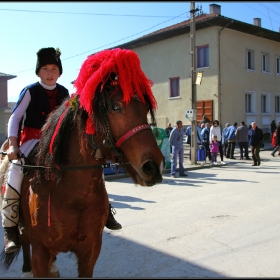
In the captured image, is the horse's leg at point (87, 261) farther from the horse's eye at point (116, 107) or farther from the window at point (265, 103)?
the window at point (265, 103)

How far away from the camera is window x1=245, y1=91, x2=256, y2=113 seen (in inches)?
1005

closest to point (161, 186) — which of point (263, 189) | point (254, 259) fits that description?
point (263, 189)

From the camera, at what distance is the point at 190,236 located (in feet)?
17.0

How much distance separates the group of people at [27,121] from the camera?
3.04 m

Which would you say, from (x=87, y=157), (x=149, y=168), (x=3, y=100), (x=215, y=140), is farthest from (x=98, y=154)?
(x=3, y=100)

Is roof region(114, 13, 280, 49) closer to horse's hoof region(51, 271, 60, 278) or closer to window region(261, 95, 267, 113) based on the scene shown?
window region(261, 95, 267, 113)

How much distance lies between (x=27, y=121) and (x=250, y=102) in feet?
Result: 81.5

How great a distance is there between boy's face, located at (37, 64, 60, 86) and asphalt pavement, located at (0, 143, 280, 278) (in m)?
1.50

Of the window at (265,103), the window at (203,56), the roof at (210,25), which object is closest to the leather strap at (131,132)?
the roof at (210,25)

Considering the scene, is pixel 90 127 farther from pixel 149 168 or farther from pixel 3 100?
pixel 3 100

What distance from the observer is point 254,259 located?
4230 millimetres

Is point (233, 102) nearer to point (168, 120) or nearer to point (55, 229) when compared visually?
point (168, 120)

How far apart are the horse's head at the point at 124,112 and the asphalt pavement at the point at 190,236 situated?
53 cm

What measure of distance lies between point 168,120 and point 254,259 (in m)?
22.5
